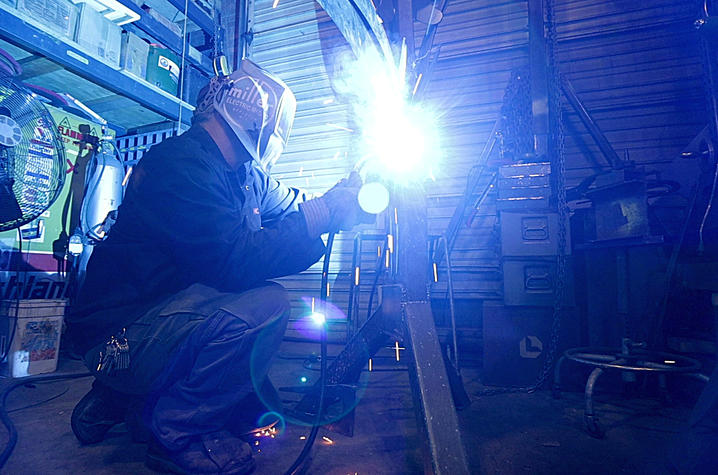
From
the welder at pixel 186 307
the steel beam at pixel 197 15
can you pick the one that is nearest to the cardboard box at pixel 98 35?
the steel beam at pixel 197 15

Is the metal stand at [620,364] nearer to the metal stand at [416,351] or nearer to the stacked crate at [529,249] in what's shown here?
the stacked crate at [529,249]

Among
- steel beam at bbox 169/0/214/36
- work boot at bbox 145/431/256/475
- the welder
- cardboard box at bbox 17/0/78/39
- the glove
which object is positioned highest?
steel beam at bbox 169/0/214/36

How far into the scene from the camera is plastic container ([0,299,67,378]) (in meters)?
2.90

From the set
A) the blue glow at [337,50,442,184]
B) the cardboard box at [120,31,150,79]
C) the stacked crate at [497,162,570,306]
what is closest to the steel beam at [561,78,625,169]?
the stacked crate at [497,162,570,306]

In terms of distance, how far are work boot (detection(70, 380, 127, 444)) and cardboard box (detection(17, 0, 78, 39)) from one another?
12.1 ft

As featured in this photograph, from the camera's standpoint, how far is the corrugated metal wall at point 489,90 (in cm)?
455

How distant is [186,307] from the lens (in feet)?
5.19

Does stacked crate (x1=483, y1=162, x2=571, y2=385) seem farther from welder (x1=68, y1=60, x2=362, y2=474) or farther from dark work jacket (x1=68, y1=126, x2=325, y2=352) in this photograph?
dark work jacket (x1=68, y1=126, x2=325, y2=352)

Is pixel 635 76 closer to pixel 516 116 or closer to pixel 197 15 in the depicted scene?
pixel 516 116

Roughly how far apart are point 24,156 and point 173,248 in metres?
1.91

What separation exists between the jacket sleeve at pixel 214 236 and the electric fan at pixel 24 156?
1.65 metres

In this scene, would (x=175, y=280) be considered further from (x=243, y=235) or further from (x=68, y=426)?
(x=68, y=426)

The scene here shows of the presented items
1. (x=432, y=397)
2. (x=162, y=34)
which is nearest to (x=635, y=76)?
(x=432, y=397)

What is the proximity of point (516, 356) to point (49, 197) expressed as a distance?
374cm
